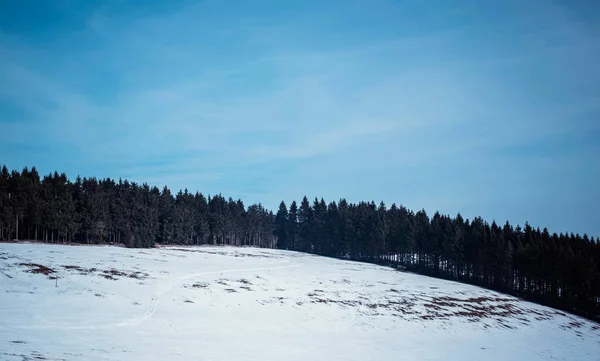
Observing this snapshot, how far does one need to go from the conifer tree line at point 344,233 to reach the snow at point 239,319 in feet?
62.1

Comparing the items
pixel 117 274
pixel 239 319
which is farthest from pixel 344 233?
pixel 239 319

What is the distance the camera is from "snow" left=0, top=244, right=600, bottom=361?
80.9 feet

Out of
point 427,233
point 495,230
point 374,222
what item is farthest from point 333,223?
point 495,230

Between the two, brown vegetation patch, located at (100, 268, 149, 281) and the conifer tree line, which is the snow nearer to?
brown vegetation patch, located at (100, 268, 149, 281)

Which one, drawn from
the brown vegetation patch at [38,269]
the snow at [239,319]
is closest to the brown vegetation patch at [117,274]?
the snow at [239,319]

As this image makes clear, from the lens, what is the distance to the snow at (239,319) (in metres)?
24.7

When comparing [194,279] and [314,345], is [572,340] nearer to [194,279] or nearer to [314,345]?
[314,345]

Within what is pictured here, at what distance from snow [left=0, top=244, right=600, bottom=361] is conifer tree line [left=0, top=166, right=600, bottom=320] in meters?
18.9

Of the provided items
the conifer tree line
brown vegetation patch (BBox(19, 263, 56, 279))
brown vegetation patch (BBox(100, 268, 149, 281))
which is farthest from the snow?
the conifer tree line

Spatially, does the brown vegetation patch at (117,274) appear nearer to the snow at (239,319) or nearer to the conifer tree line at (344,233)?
the snow at (239,319)

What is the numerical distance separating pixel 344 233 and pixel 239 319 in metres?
105

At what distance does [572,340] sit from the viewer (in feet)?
147

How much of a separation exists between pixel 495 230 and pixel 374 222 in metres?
37.8

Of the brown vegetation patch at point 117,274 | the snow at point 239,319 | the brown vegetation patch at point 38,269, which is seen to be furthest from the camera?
the brown vegetation patch at point 117,274
